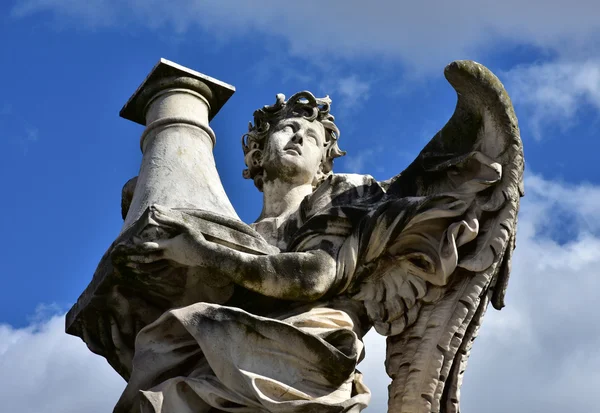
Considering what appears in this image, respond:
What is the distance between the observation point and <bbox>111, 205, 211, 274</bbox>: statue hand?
8883 mm

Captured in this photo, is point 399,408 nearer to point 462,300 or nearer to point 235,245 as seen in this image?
point 462,300

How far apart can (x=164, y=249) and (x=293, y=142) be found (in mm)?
1529

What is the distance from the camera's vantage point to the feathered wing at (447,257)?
9.02 m

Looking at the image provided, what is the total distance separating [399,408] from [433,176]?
153 centimetres

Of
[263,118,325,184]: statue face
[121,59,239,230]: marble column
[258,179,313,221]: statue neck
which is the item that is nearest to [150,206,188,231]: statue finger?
[121,59,239,230]: marble column

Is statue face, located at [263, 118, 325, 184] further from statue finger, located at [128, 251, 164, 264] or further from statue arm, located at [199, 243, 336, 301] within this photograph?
statue finger, located at [128, 251, 164, 264]

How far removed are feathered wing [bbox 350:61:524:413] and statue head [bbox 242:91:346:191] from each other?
0.89 metres

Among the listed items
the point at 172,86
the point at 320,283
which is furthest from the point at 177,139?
the point at 320,283

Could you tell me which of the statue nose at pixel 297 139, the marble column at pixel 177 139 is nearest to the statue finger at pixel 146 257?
the marble column at pixel 177 139

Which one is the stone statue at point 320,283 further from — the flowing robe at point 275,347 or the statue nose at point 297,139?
the statue nose at point 297,139

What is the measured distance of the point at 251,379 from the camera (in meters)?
8.45

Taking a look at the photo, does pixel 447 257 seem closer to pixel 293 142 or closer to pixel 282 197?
pixel 282 197

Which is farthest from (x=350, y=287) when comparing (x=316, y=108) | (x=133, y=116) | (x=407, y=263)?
(x=133, y=116)

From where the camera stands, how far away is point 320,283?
8945 millimetres
